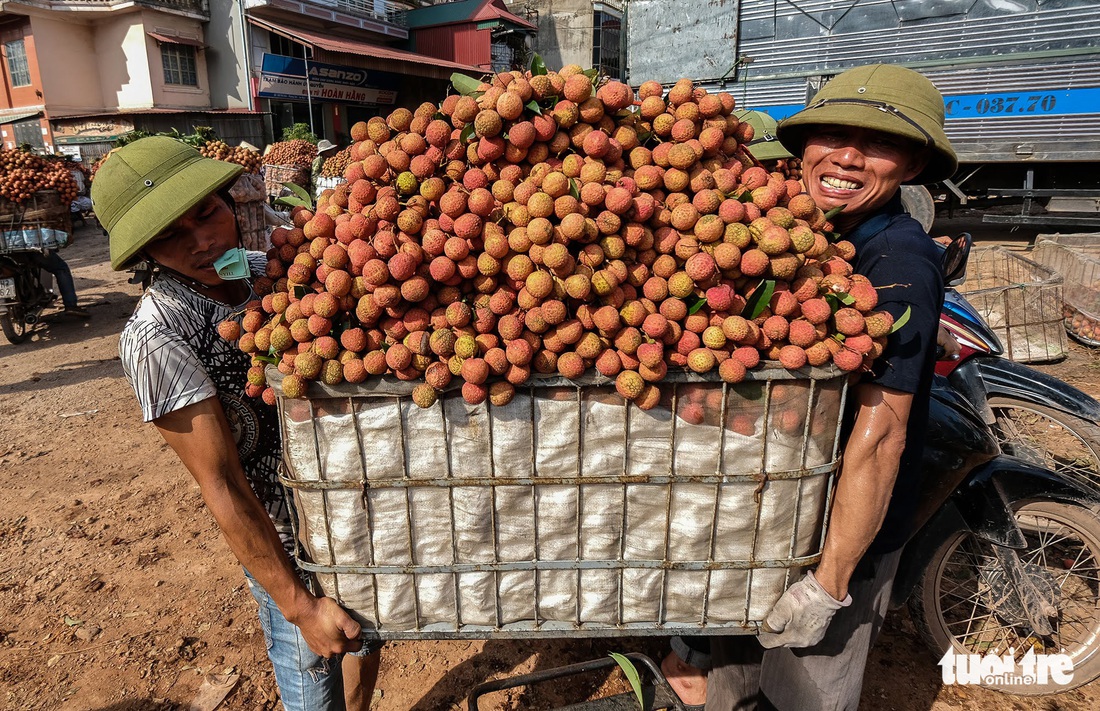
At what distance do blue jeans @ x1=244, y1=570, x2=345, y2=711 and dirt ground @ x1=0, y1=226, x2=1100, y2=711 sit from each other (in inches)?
30.8

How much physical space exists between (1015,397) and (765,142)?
9.34ft

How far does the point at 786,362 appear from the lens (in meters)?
1.33

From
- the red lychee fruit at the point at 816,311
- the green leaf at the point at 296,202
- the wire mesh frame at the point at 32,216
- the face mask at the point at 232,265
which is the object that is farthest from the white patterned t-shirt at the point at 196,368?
the wire mesh frame at the point at 32,216

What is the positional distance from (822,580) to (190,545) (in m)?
3.90

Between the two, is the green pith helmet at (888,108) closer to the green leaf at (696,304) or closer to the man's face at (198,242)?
the green leaf at (696,304)

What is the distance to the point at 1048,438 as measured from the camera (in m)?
4.50

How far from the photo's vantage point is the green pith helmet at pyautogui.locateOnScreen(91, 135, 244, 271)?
1.67 meters

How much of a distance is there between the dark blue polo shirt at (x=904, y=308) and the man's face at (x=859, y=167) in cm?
6

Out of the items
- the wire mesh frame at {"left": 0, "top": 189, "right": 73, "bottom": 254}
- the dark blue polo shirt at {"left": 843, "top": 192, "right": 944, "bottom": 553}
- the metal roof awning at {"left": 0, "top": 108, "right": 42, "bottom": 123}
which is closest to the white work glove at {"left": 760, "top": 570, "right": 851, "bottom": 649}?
the dark blue polo shirt at {"left": 843, "top": 192, "right": 944, "bottom": 553}

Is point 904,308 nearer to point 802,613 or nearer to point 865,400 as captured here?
point 865,400

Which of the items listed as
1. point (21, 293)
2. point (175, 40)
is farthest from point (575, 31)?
point (21, 293)

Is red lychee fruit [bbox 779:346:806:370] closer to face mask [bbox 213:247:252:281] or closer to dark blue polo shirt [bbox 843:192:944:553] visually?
dark blue polo shirt [bbox 843:192:944:553]

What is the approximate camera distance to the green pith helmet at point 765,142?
7.07 feet

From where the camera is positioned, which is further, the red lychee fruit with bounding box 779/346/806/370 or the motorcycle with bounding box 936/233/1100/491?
the motorcycle with bounding box 936/233/1100/491
